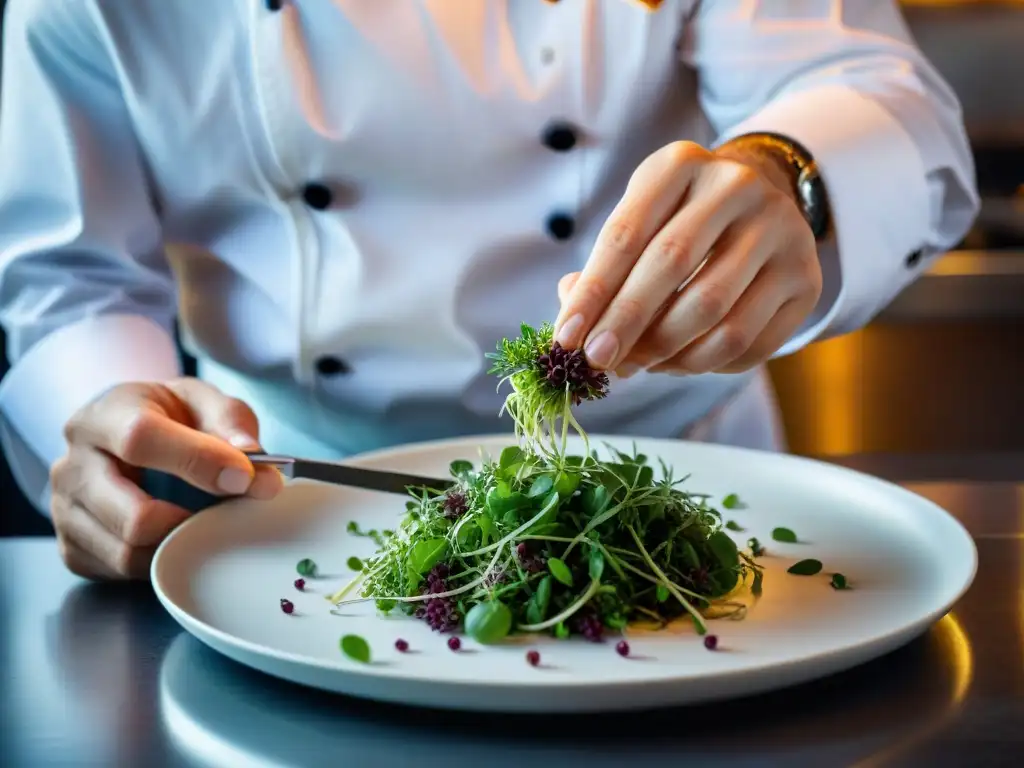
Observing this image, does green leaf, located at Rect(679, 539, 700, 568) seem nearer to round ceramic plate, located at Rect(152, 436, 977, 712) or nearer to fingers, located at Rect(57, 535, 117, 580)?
round ceramic plate, located at Rect(152, 436, 977, 712)

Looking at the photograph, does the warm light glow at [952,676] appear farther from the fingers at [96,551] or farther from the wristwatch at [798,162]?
the fingers at [96,551]

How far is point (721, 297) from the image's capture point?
0.83 metres

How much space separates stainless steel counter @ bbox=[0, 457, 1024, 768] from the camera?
62 centimetres

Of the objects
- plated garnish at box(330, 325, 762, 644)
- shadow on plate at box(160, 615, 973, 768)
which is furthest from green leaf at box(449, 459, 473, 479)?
shadow on plate at box(160, 615, 973, 768)

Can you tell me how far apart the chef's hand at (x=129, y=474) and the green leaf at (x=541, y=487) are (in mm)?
260

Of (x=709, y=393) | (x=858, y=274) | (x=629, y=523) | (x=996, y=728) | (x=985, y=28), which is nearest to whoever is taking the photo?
(x=996, y=728)

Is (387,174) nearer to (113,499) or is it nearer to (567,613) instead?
(113,499)

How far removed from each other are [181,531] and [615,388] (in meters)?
0.54

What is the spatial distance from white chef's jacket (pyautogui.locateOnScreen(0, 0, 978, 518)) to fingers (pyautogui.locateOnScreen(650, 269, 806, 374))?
267mm

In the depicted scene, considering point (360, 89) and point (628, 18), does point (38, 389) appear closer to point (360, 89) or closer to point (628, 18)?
point (360, 89)

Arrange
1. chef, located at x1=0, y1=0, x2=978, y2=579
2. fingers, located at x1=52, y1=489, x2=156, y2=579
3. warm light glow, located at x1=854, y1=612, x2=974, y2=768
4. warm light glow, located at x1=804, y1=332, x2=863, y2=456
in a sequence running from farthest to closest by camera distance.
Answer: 1. warm light glow, located at x1=804, y1=332, x2=863, y2=456
2. chef, located at x1=0, y1=0, x2=978, y2=579
3. fingers, located at x1=52, y1=489, x2=156, y2=579
4. warm light glow, located at x1=854, y1=612, x2=974, y2=768

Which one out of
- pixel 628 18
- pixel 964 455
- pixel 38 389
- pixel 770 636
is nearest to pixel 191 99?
pixel 38 389

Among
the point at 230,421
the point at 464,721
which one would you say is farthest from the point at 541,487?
the point at 230,421

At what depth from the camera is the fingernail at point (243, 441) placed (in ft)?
3.28
